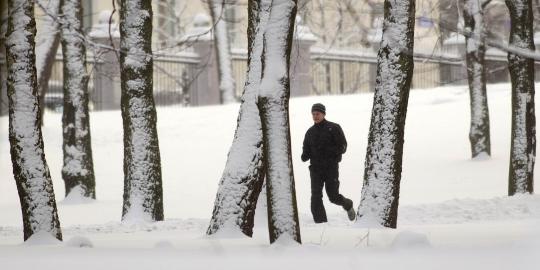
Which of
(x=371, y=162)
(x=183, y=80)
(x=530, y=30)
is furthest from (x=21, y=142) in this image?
(x=183, y=80)

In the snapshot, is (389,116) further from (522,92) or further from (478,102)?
(478,102)

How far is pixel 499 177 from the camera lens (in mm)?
19328

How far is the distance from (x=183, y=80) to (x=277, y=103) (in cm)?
2325

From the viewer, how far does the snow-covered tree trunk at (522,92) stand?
1452 cm

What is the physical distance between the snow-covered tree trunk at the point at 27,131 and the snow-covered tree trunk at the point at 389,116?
11.0ft

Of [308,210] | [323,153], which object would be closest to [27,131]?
[323,153]

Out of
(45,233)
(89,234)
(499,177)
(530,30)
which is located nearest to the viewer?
(45,233)

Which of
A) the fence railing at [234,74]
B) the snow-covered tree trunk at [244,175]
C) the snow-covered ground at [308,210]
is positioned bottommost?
the snow-covered ground at [308,210]

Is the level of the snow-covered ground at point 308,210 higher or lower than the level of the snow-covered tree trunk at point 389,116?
lower

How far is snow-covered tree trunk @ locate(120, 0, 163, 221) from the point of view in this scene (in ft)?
42.1

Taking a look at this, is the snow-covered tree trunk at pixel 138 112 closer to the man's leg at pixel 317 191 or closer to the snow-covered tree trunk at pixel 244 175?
the man's leg at pixel 317 191

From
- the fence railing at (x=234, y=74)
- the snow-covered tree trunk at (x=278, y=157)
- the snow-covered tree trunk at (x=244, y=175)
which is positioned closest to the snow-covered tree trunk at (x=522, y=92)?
the snow-covered tree trunk at (x=244, y=175)

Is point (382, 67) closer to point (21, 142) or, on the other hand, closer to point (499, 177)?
point (21, 142)

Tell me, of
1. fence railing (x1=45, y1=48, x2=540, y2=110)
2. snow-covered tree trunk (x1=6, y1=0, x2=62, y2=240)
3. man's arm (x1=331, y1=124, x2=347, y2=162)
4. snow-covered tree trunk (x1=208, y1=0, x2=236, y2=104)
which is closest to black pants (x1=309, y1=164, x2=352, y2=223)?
man's arm (x1=331, y1=124, x2=347, y2=162)
